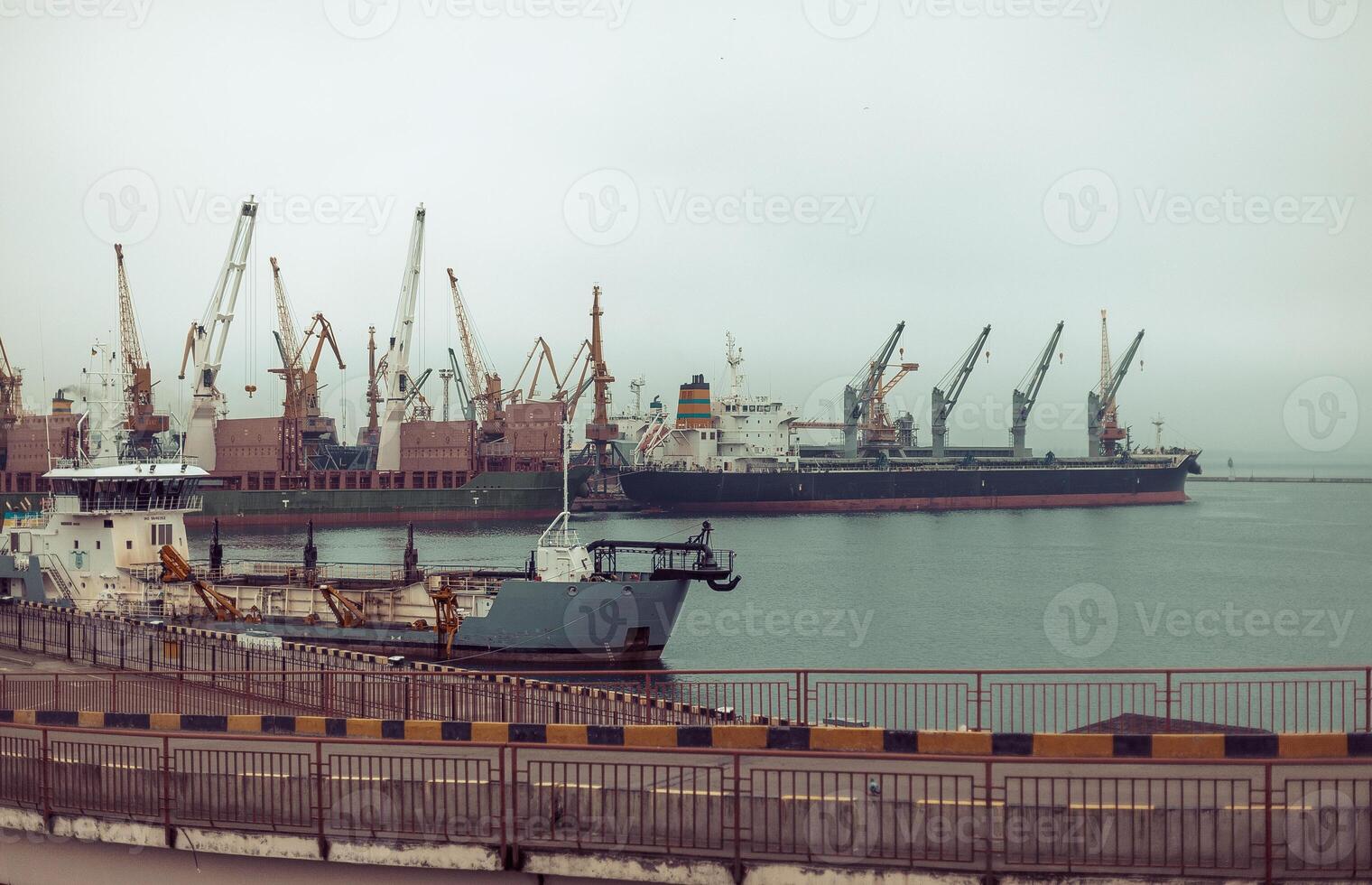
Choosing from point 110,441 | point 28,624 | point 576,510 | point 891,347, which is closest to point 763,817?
point 28,624

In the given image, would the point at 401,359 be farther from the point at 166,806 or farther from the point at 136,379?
the point at 166,806

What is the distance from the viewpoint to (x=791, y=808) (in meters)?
7.06

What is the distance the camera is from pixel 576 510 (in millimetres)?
80188

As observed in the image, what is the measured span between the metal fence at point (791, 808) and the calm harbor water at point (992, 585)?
18810 millimetres

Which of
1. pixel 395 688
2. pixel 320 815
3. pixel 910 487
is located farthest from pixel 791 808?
pixel 910 487

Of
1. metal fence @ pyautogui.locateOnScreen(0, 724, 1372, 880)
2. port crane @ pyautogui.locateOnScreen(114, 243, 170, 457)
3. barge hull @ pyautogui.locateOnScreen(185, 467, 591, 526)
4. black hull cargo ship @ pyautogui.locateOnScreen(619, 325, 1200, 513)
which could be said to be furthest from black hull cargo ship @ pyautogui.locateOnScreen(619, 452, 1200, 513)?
metal fence @ pyautogui.locateOnScreen(0, 724, 1372, 880)

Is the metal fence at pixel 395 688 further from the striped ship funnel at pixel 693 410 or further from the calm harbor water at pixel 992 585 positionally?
the striped ship funnel at pixel 693 410

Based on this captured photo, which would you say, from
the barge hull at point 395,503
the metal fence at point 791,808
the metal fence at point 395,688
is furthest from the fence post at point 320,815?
the barge hull at point 395,503

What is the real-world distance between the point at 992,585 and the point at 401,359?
172 feet

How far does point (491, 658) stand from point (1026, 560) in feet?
107

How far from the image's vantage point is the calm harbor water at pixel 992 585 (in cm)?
2938

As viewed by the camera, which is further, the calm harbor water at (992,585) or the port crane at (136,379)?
the port crane at (136,379)

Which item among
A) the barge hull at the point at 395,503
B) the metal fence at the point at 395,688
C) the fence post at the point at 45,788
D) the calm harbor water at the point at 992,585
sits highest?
the fence post at the point at 45,788

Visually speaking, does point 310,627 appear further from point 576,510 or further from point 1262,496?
point 1262,496
